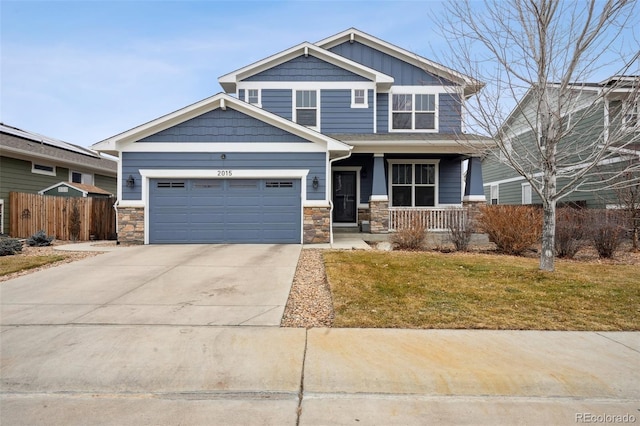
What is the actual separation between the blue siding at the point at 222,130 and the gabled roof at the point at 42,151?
7147 mm

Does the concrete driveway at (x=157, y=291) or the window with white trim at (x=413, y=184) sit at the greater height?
the window with white trim at (x=413, y=184)

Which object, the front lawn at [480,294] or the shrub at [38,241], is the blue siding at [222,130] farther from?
the front lawn at [480,294]

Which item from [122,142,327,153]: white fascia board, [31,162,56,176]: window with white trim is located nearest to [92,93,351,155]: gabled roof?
[122,142,327,153]: white fascia board

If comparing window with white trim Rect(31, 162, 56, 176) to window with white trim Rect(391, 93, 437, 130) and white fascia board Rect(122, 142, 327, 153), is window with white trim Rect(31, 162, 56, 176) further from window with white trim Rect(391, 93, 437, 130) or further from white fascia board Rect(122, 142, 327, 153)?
window with white trim Rect(391, 93, 437, 130)

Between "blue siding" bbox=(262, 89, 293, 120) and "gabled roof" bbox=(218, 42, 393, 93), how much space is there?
3.35 feet

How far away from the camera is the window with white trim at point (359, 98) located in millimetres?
15094

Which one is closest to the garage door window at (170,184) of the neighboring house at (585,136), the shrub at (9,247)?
the shrub at (9,247)

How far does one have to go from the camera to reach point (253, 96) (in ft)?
50.2

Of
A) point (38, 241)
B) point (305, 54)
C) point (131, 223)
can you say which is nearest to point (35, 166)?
point (38, 241)

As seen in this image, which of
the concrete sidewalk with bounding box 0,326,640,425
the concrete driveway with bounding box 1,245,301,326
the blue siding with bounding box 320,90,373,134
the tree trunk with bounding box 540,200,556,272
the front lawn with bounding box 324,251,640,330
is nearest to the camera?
the concrete sidewalk with bounding box 0,326,640,425

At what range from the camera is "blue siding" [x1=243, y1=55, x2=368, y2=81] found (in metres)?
15.2

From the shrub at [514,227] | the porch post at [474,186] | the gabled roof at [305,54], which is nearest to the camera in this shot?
the shrub at [514,227]

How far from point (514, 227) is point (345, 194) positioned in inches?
280

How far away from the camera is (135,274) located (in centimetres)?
743
